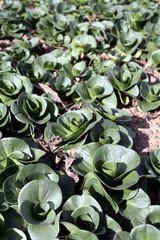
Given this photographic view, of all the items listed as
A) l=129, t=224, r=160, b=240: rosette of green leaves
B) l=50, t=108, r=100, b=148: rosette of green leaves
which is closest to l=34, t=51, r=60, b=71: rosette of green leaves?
l=50, t=108, r=100, b=148: rosette of green leaves

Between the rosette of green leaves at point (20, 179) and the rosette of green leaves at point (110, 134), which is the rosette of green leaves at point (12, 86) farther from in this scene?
the rosette of green leaves at point (20, 179)

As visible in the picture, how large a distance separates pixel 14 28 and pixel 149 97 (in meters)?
1.91

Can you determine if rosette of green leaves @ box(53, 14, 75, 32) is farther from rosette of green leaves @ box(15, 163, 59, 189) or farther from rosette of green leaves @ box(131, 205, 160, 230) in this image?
rosette of green leaves @ box(131, 205, 160, 230)

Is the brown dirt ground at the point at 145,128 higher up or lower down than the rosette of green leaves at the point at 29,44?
lower down

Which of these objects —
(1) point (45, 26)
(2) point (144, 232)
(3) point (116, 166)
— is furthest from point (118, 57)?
(2) point (144, 232)

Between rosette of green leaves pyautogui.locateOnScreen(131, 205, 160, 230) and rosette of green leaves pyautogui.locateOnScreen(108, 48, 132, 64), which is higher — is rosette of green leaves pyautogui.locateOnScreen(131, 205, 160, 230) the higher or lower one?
the lower one

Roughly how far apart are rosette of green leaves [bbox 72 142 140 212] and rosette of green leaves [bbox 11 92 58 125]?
521 millimetres

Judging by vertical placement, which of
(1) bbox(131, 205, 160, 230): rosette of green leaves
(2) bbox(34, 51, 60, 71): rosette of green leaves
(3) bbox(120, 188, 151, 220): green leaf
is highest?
(2) bbox(34, 51, 60, 71): rosette of green leaves

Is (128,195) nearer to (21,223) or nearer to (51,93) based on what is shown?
(21,223)

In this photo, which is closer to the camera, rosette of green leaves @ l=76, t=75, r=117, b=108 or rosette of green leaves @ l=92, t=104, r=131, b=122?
rosette of green leaves @ l=92, t=104, r=131, b=122

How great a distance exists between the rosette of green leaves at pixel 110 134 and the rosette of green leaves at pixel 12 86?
2.32ft

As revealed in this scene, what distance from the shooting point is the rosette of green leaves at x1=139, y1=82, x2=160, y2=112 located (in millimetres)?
2838

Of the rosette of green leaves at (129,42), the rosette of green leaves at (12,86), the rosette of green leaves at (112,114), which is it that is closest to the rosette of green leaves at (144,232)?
the rosette of green leaves at (112,114)

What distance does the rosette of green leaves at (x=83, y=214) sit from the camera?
1.66m
